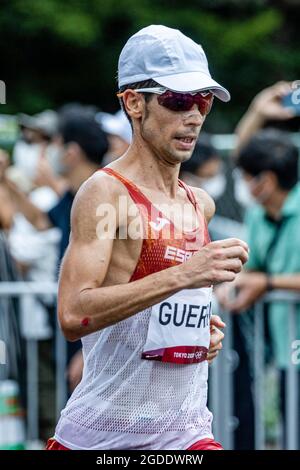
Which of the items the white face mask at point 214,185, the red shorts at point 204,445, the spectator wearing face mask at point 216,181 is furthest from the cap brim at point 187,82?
the white face mask at point 214,185

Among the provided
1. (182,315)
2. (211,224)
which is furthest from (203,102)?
(211,224)

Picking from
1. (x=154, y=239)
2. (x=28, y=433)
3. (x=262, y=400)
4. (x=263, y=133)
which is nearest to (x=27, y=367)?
(x=28, y=433)

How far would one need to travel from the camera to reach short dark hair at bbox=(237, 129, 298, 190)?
20.8 feet

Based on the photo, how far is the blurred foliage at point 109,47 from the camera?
797 inches

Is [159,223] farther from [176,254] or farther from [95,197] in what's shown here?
[95,197]

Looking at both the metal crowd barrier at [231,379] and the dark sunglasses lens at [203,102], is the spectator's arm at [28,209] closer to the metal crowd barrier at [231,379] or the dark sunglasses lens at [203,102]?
the metal crowd barrier at [231,379]

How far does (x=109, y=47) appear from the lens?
21.1 metres

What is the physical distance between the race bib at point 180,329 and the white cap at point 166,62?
2.19 feet

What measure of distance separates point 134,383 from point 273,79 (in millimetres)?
17733

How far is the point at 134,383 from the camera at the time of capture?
12.7ft

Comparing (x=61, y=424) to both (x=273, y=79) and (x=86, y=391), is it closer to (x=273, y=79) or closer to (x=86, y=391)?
(x=86, y=391)

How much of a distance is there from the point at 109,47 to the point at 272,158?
1508 cm

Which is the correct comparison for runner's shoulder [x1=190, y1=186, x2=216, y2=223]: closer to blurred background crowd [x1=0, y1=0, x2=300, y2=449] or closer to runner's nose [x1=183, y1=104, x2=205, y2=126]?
runner's nose [x1=183, y1=104, x2=205, y2=126]

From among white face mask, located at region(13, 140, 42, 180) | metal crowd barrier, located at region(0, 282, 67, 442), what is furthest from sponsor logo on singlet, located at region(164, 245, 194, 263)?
white face mask, located at region(13, 140, 42, 180)
